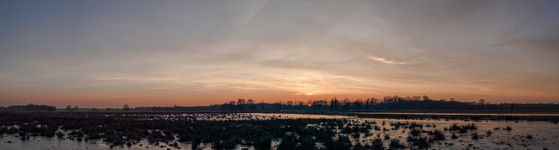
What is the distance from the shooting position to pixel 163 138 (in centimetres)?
3388

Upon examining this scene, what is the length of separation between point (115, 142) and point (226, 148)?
8815mm

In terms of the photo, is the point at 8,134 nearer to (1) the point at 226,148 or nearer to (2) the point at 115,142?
(2) the point at 115,142

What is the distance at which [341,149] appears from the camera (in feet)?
77.3

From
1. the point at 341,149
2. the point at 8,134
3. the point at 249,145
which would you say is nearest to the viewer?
the point at 341,149

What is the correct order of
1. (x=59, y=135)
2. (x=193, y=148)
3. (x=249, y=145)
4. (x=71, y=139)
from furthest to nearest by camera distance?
(x=59, y=135) < (x=71, y=139) < (x=249, y=145) < (x=193, y=148)

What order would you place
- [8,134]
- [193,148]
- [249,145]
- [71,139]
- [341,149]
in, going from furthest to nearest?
1. [8,134]
2. [71,139]
3. [249,145]
4. [193,148]
5. [341,149]

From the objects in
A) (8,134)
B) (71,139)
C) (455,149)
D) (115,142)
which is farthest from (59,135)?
(455,149)

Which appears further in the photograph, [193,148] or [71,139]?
[71,139]

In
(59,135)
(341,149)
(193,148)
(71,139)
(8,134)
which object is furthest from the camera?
(8,134)

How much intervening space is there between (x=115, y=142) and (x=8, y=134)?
1547cm

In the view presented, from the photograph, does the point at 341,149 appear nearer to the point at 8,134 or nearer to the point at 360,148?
the point at 360,148

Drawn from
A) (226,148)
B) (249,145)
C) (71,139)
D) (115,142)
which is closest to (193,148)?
(226,148)

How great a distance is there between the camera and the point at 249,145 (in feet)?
92.5

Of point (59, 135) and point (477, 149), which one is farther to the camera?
point (59, 135)
